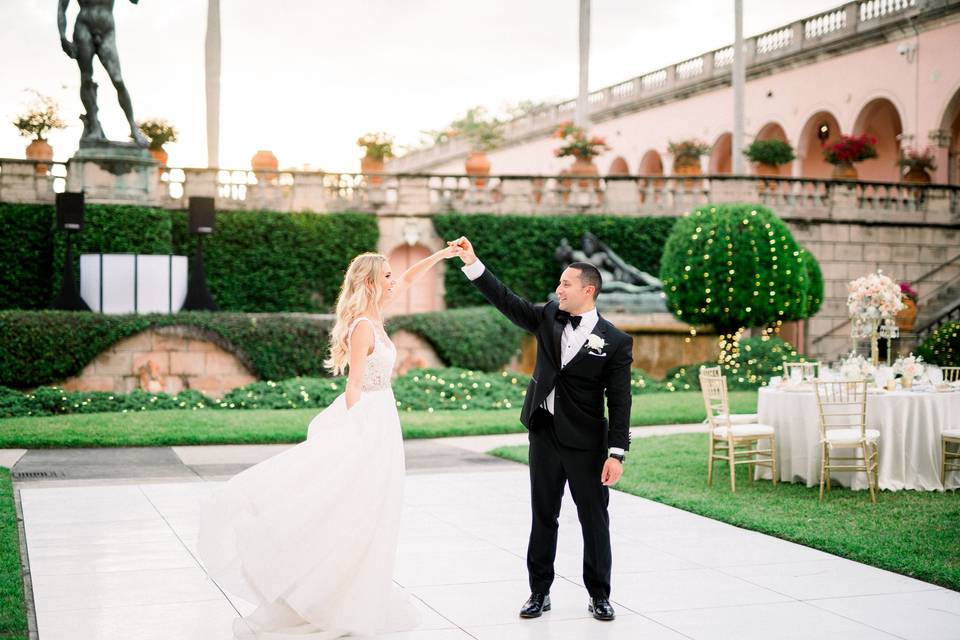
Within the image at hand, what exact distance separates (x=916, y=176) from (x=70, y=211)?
20162 millimetres

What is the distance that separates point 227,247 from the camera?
893 inches

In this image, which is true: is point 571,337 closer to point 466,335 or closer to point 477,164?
point 466,335

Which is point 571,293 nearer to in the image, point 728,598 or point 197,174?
point 728,598

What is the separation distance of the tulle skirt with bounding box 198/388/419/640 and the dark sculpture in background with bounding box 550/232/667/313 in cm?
1680

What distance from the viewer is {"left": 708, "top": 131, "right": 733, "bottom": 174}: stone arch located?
33.7m

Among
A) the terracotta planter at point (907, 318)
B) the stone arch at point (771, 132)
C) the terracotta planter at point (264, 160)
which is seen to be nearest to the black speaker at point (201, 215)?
the terracotta planter at point (264, 160)

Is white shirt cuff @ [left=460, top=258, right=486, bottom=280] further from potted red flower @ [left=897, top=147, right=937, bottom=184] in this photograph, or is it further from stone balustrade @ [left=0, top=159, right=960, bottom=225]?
potted red flower @ [left=897, top=147, right=937, bottom=184]

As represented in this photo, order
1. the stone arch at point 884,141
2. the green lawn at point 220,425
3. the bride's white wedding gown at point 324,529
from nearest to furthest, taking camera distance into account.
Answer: the bride's white wedding gown at point 324,529 → the green lawn at point 220,425 → the stone arch at point 884,141

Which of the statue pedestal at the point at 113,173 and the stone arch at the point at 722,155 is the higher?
the stone arch at the point at 722,155

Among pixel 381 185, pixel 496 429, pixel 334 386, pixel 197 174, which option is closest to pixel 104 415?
pixel 334 386

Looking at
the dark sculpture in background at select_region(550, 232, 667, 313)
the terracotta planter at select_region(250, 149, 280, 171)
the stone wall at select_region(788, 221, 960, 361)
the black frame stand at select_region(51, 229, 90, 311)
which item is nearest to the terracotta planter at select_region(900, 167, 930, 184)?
the stone wall at select_region(788, 221, 960, 361)

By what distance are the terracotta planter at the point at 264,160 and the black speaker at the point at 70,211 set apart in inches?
→ 213

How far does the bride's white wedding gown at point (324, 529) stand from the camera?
190 inches

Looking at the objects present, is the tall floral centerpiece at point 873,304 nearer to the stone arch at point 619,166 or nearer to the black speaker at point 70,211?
the black speaker at point 70,211
